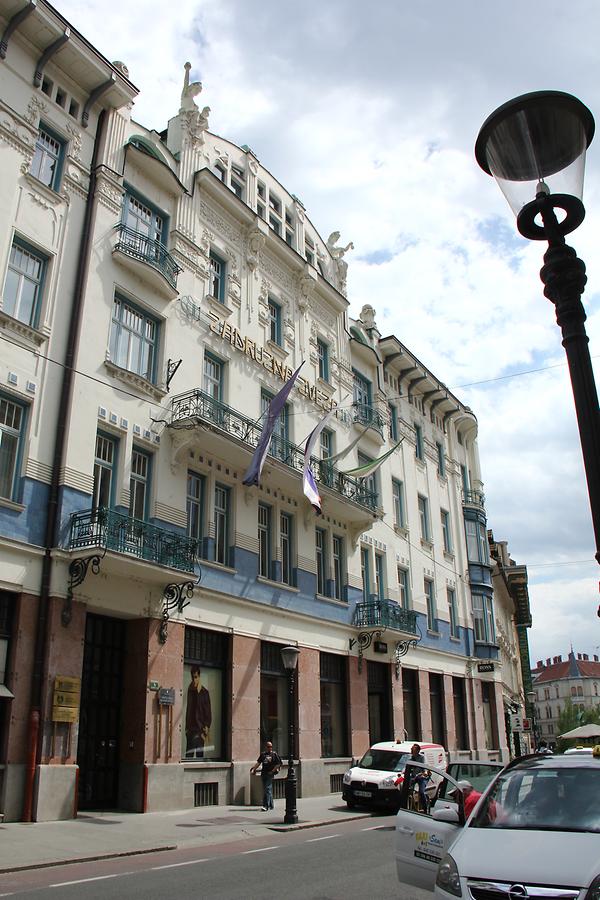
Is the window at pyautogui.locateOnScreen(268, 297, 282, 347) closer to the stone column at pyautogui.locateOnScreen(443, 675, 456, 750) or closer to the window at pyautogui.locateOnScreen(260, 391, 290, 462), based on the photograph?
the window at pyautogui.locateOnScreen(260, 391, 290, 462)

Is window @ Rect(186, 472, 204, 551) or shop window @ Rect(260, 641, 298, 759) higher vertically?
window @ Rect(186, 472, 204, 551)

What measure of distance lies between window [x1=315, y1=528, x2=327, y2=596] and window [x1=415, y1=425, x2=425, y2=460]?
11.3 m

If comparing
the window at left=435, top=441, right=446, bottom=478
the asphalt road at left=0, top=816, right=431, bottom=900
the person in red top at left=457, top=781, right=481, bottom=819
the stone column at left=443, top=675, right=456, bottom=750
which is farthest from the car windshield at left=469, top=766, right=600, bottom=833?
the window at left=435, top=441, right=446, bottom=478

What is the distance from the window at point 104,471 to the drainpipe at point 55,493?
1.35 m

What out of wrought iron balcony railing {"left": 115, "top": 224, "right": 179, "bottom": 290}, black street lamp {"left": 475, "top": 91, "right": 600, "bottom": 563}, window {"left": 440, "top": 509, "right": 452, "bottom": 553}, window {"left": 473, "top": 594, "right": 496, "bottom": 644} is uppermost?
wrought iron balcony railing {"left": 115, "top": 224, "right": 179, "bottom": 290}

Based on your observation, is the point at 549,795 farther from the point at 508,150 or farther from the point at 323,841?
the point at 323,841

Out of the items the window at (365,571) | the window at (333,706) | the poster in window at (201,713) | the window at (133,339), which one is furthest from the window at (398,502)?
the window at (133,339)

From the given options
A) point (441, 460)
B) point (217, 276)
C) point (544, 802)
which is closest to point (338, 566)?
point (217, 276)

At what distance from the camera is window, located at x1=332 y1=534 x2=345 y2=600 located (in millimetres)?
27584

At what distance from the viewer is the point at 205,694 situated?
2023cm

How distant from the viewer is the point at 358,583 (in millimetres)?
28844

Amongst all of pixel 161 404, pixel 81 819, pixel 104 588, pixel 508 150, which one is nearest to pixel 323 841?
pixel 81 819

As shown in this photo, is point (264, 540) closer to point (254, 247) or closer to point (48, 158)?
point (254, 247)

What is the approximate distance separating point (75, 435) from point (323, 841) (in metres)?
10.2
